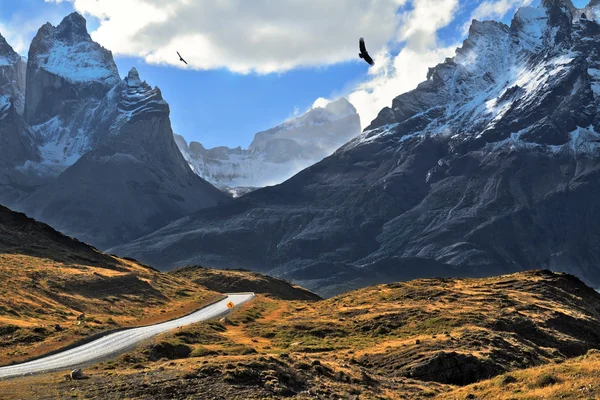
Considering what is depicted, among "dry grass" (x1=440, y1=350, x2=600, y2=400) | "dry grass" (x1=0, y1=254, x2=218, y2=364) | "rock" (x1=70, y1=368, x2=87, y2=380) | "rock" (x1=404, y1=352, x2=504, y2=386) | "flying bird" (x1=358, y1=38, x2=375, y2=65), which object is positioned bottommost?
"rock" (x1=404, y1=352, x2=504, y2=386)

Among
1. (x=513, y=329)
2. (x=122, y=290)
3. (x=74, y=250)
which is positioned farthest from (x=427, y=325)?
(x=74, y=250)

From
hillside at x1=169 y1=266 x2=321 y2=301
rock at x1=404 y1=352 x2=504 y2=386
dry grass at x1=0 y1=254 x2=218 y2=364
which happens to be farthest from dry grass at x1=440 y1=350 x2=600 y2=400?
hillside at x1=169 y1=266 x2=321 y2=301

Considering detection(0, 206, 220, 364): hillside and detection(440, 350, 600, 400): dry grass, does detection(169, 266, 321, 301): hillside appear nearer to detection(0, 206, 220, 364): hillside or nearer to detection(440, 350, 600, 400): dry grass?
detection(0, 206, 220, 364): hillside

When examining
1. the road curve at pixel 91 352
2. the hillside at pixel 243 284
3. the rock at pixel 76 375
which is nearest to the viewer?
the rock at pixel 76 375

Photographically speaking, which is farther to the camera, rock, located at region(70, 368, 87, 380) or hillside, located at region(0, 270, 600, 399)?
rock, located at region(70, 368, 87, 380)

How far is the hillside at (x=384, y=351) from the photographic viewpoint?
42.4 m

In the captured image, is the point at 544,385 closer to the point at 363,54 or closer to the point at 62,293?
the point at 363,54

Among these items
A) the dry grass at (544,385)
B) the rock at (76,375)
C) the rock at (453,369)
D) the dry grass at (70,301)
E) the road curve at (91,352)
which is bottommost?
the rock at (453,369)

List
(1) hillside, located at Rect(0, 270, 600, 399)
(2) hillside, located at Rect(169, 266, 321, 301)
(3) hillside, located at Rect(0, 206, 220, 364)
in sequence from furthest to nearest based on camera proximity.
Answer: (2) hillside, located at Rect(169, 266, 321, 301) → (3) hillside, located at Rect(0, 206, 220, 364) → (1) hillside, located at Rect(0, 270, 600, 399)

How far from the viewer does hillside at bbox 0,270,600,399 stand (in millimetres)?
42438

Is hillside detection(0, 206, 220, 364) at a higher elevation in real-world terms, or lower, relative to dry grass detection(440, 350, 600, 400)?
higher

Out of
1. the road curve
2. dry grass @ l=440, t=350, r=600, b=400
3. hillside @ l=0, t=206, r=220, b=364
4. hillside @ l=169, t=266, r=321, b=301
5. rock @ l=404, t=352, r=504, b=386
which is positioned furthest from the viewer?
hillside @ l=169, t=266, r=321, b=301

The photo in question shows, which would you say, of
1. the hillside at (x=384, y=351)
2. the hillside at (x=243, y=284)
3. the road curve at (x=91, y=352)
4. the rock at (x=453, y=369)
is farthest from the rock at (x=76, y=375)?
A: the hillside at (x=243, y=284)

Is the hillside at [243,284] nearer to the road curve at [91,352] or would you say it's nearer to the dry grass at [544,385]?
the road curve at [91,352]
